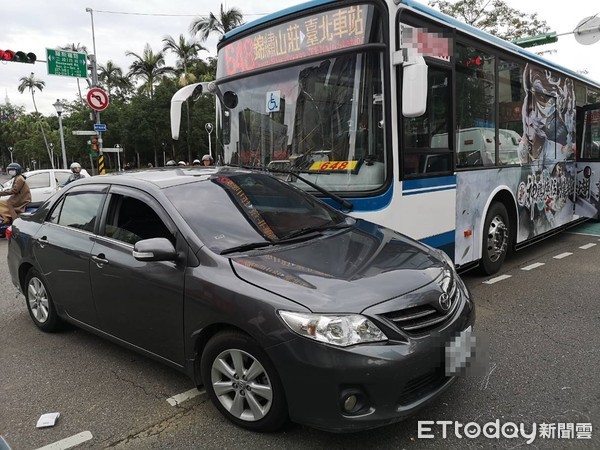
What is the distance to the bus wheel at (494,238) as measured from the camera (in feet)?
19.2

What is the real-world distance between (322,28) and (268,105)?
3.23 feet

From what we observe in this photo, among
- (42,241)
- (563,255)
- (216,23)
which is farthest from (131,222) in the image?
(216,23)

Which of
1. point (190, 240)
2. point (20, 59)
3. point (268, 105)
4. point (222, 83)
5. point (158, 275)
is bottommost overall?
point (158, 275)

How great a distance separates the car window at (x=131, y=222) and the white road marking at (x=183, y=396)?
1.12 metres

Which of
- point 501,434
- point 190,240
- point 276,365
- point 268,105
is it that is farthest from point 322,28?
point 501,434

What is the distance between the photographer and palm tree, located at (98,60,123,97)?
1725 inches

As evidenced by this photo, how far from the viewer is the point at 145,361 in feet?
12.6

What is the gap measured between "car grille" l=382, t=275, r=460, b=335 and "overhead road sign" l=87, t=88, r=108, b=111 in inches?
511

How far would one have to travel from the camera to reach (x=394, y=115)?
4.26 m

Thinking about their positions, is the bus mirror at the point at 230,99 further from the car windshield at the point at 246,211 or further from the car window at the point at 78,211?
the car window at the point at 78,211

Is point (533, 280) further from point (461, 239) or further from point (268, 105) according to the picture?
point (268, 105)

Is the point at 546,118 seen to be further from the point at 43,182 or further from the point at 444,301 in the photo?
the point at 43,182

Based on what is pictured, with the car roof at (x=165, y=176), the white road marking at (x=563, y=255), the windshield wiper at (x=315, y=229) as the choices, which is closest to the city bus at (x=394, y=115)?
the windshield wiper at (x=315, y=229)

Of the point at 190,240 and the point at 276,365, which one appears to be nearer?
the point at 276,365
